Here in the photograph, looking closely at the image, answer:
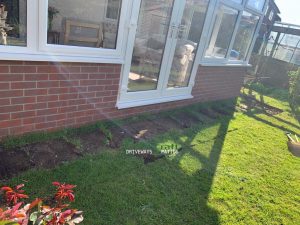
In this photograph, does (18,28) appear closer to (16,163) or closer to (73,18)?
(73,18)

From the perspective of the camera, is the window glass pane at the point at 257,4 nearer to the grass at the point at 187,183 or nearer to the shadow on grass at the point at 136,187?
the grass at the point at 187,183

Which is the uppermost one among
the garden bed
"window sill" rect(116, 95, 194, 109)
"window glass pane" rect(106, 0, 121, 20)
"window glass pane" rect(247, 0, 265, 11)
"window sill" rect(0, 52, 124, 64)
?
"window glass pane" rect(247, 0, 265, 11)

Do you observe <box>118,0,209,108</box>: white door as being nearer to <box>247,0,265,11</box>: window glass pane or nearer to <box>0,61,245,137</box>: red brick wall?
<box>0,61,245,137</box>: red brick wall

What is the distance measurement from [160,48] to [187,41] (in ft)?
2.48

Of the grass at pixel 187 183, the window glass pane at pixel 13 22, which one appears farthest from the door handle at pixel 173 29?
the window glass pane at pixel 13 22

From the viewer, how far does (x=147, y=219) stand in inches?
99.5

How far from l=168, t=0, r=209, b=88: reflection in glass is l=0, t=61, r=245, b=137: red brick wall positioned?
129 centimetres

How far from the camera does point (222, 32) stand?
6211 mm

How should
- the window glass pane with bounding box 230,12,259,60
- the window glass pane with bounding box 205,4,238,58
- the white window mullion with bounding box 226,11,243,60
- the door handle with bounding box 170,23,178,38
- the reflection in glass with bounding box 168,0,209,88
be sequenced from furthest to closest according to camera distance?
the window glass pane with bounding box 230,12,259,60 < the white window mullion with bounding box 226,11,243,60 < the window glass pane with bounding box 205,4,238,58 < the reflection in glass with bounding box 168,0,209,88 < the door handle with bounding box 170,23,178,38

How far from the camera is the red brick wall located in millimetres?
2926

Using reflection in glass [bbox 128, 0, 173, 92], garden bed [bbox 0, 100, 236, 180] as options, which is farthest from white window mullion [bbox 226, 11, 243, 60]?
reflection in glass [bbox 128, 0, 173, 92]

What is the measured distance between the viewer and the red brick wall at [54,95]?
2926 millimetres

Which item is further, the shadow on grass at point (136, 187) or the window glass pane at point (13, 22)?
the window glass pane at point (13, 22)

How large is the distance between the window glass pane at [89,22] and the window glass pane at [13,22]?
652mm
